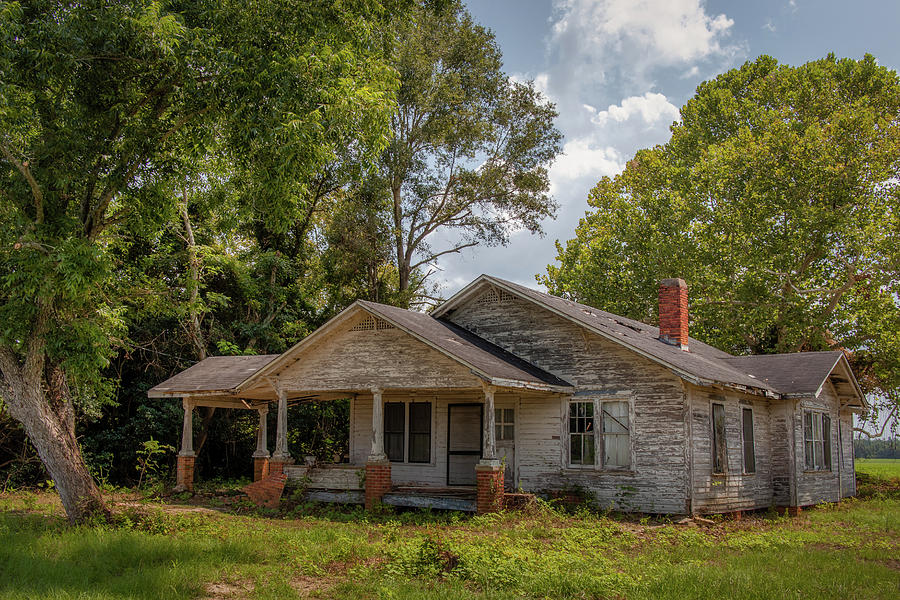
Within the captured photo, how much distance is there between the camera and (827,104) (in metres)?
33.0

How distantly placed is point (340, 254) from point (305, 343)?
537 inches

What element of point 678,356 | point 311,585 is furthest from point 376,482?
point 678,356

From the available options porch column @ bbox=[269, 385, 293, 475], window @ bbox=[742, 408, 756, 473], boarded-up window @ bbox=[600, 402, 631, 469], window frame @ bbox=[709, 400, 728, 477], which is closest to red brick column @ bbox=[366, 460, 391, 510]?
porch column @ bbox=[269, 385, 293, 475]

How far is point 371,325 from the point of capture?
17.9 meters

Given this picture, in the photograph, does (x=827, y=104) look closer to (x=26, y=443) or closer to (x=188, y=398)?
(x=188, y=398)

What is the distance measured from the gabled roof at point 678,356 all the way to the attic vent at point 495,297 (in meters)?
0.16

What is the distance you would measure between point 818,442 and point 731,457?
4955 millimetres

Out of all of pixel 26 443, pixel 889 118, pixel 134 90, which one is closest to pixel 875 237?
pixel 889 118

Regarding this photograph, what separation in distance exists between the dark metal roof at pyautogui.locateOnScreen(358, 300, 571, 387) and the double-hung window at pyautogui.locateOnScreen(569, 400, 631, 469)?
85 centimetres

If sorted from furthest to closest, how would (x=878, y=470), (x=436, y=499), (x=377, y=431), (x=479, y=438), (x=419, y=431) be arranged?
(x=878, y=470), (x=419, y=431), (x=479, y=438), (x=377, y=431), (x=436, y=499)

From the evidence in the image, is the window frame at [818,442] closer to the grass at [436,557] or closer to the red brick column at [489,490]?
the grass at [436,557]

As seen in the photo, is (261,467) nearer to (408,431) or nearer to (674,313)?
(408,431)

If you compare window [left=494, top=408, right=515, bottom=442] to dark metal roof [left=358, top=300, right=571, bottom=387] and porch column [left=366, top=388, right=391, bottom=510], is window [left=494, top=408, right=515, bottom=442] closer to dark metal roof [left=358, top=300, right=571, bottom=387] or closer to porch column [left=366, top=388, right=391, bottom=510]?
dark metal roof [left=358, top=300, right=571, bottom=387]

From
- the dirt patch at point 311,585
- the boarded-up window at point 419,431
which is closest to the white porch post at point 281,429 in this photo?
the boarded-up window at point 419,431
